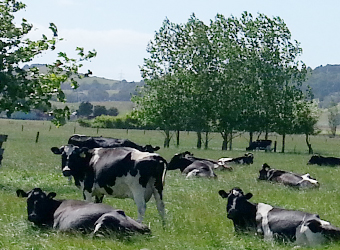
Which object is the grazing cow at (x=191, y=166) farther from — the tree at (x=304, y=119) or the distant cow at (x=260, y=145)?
the tree at (x=304, y=119)

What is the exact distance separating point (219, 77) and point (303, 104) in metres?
10.3

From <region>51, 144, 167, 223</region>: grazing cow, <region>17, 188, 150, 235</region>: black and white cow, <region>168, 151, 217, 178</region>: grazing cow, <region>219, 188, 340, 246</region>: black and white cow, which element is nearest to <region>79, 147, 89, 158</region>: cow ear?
<region>51, 144, 167, 223</region>: grazing cow

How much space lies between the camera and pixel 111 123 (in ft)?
361

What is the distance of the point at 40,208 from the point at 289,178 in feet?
44.9

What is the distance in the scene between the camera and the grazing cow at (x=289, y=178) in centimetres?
2388

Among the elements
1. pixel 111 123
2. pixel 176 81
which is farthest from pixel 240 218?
pixel 111 123

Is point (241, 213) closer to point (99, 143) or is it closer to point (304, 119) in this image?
point (99, 143)

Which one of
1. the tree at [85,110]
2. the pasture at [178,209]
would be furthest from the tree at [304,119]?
the tree at [85,110]

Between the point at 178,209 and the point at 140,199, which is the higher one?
the point at 140,199

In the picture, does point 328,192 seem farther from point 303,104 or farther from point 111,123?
point 111,123

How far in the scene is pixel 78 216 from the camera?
1208cm

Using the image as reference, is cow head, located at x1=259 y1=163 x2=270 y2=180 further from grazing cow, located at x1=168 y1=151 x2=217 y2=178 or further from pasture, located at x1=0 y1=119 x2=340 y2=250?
grazing cow, located at x1=168 y1=151 x2=217 y2=178

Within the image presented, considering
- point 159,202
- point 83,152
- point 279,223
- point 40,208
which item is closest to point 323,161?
point 83,152

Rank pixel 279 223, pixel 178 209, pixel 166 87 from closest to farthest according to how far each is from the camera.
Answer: pixel 279 223 → pixel 178 209 → pixel 166 87
